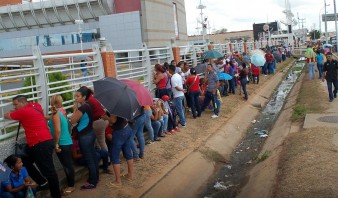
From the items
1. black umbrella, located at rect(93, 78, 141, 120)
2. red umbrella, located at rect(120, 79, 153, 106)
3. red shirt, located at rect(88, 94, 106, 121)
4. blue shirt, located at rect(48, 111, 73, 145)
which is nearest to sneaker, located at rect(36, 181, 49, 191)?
blue shirt, located at rect(48, 111, 73, 145)

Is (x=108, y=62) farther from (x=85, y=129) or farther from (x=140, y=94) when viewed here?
(x=85, y=129)

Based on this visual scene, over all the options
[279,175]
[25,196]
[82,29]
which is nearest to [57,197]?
[25,196]

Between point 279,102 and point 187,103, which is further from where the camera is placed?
point 279,102

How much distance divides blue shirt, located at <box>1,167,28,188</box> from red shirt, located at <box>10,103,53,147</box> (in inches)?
17.6

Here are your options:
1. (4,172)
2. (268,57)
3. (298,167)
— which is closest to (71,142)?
(4,172)

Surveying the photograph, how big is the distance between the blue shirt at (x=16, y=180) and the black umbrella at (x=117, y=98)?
1612 mm

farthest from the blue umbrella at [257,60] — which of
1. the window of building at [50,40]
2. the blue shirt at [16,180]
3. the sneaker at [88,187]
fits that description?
the window of building at [50,40]

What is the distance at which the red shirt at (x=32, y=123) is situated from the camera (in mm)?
5996

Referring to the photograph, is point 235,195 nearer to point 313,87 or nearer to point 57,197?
point 57,197

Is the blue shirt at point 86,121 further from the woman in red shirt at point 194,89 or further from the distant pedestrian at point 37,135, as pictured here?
the woman in red shirt at point 194,89

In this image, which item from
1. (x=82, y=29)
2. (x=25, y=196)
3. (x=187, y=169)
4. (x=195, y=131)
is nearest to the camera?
(x=25, y=196)

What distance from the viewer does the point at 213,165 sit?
32.7ft

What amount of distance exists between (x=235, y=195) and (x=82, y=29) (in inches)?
1956

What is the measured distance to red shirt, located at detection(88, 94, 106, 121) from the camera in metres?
7.17
